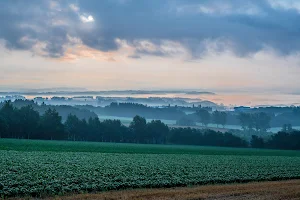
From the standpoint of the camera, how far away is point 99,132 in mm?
131250

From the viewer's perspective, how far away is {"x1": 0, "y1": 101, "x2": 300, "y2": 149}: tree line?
115m

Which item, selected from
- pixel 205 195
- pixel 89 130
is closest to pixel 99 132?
pixel 89 130

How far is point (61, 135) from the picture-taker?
120m

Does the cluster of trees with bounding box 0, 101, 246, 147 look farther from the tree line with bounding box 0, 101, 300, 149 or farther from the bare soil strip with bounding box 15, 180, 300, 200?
the bare soil strip with bounding box 15, 180, 300, 200

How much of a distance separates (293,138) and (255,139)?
1214 cm

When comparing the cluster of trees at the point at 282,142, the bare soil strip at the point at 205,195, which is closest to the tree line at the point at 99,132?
the cluster of trees at the point at 282,142

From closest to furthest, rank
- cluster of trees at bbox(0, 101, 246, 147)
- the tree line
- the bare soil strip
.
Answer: the bare soil strip, cluster of trees at bbox(0, 101, 246, 147), the tree line

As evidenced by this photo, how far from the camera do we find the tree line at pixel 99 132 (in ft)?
377

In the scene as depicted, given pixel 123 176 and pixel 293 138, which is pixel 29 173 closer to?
pixel 123 176

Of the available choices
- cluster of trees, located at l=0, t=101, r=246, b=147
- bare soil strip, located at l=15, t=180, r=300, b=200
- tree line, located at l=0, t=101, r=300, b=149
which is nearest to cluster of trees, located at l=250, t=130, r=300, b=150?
tree line, located at l=0, t=101, r=300, b=149

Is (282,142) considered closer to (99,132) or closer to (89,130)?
(99,132)

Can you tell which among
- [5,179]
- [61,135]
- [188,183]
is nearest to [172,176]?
[188,183]

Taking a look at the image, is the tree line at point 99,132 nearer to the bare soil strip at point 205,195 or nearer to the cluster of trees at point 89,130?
the cluster of trees at point 89,130

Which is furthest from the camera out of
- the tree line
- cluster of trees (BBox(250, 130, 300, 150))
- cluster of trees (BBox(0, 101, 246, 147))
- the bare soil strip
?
cluster of trees (BBox(250, 130, 300, 150))
